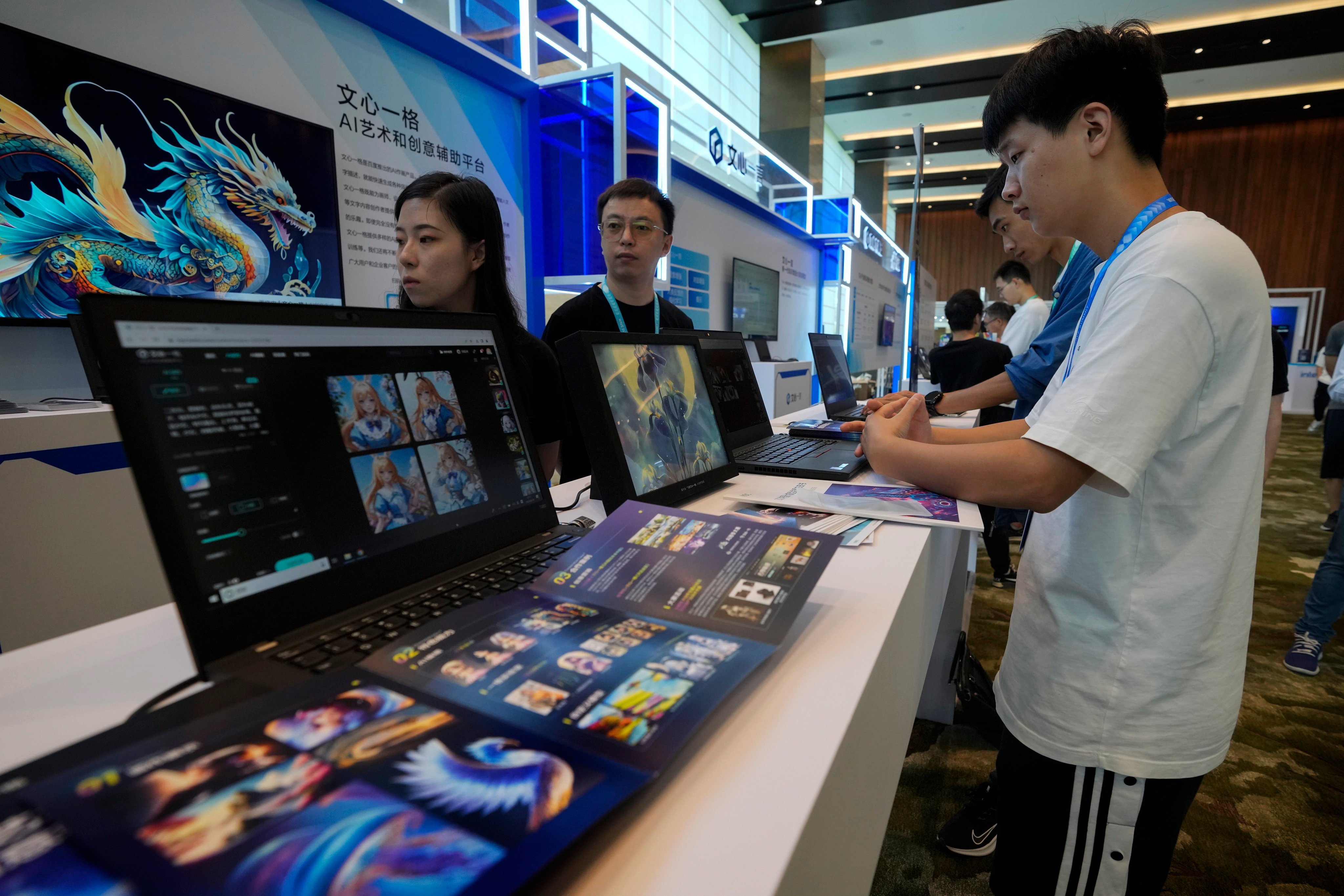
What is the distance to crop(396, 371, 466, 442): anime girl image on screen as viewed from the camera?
66 cm

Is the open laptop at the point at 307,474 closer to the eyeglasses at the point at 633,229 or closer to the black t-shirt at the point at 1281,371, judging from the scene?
the eyeglasses at the point at 633,229

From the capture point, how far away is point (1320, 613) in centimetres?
224

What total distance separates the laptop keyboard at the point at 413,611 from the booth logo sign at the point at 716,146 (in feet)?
17.3

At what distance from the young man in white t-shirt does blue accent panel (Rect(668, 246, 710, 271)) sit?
3.66m

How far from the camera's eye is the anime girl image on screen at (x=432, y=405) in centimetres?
66

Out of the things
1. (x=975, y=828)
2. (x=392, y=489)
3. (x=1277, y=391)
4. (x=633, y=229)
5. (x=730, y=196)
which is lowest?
(x=975, y=828)

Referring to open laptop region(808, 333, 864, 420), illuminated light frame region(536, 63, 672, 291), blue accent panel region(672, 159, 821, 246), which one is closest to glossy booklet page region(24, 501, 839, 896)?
open laptop region(808, 333, 864, 420)

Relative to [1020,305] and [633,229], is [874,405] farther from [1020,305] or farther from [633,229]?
[1020,305]

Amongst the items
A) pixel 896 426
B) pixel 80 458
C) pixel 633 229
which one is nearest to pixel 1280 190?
pixel 633 229

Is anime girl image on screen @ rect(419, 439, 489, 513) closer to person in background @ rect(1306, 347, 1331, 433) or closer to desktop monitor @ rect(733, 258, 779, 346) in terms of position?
desktop monitor @ rect(733, 258, 779, 346)

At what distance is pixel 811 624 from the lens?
622 millimetres

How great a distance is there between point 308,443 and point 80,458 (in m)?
1.46

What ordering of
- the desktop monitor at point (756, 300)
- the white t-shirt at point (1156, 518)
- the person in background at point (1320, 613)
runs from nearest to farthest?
the white t-shirt at point (1156, 518)
the person in background at point (1320, 613)
the desktop monitor at point (756, 300)

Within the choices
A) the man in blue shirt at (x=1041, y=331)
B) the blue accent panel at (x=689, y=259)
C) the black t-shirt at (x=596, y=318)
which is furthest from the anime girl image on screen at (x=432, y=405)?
the blue accent panel at (x=689, y=259)
